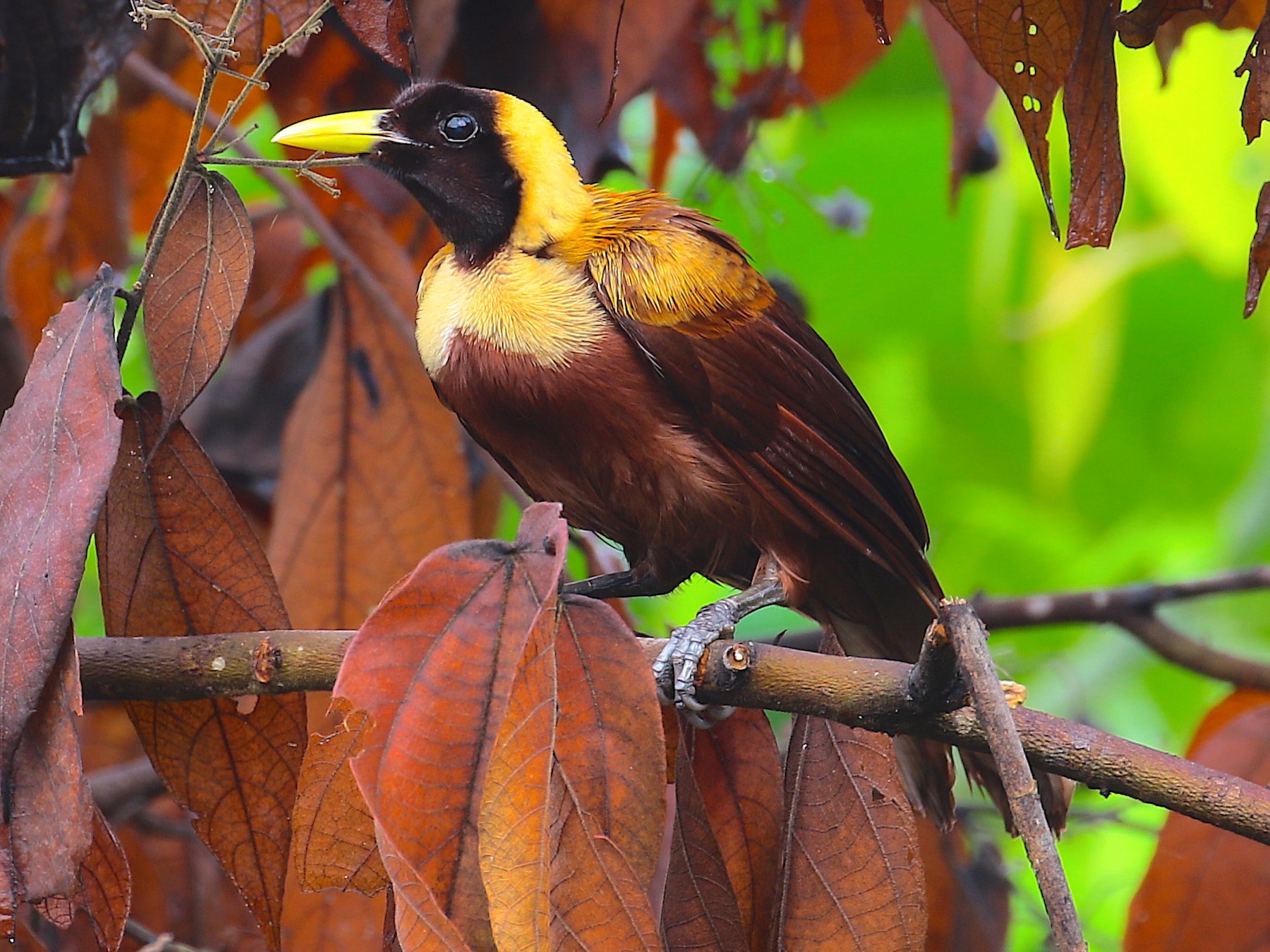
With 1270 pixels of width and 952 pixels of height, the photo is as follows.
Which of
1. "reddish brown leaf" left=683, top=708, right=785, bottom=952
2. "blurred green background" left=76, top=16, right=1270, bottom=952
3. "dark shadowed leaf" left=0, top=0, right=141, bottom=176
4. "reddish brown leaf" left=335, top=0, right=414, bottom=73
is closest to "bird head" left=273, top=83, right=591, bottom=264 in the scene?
"dark shadowed leaf" left=0, top=0, right=141, bottom=176

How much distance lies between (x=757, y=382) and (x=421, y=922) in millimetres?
983

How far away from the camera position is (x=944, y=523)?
189 inches

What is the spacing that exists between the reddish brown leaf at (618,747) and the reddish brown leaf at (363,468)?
894 mm

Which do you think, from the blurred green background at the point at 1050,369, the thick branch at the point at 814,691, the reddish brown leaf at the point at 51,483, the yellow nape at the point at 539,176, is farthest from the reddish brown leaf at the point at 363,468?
the blurred green background at the point at 1050,369

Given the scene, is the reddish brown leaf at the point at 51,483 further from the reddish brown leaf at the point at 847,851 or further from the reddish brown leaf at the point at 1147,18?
the reddish brown leaf at the point at 1147,18

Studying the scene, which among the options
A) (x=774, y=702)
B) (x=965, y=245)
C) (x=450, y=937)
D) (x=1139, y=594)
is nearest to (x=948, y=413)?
(x=965, y=245)

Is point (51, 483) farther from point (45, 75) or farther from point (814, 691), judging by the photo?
point (45, 75)

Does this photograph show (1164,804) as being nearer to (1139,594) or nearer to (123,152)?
(1139,594)

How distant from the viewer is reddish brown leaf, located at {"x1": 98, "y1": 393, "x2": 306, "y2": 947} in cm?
148

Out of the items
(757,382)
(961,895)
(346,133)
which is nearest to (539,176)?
(346,133)

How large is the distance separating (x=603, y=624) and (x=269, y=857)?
482 mm

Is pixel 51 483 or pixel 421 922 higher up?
pixel 51 483

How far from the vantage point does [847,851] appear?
55.6 inches

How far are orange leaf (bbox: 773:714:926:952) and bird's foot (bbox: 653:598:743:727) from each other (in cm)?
10
